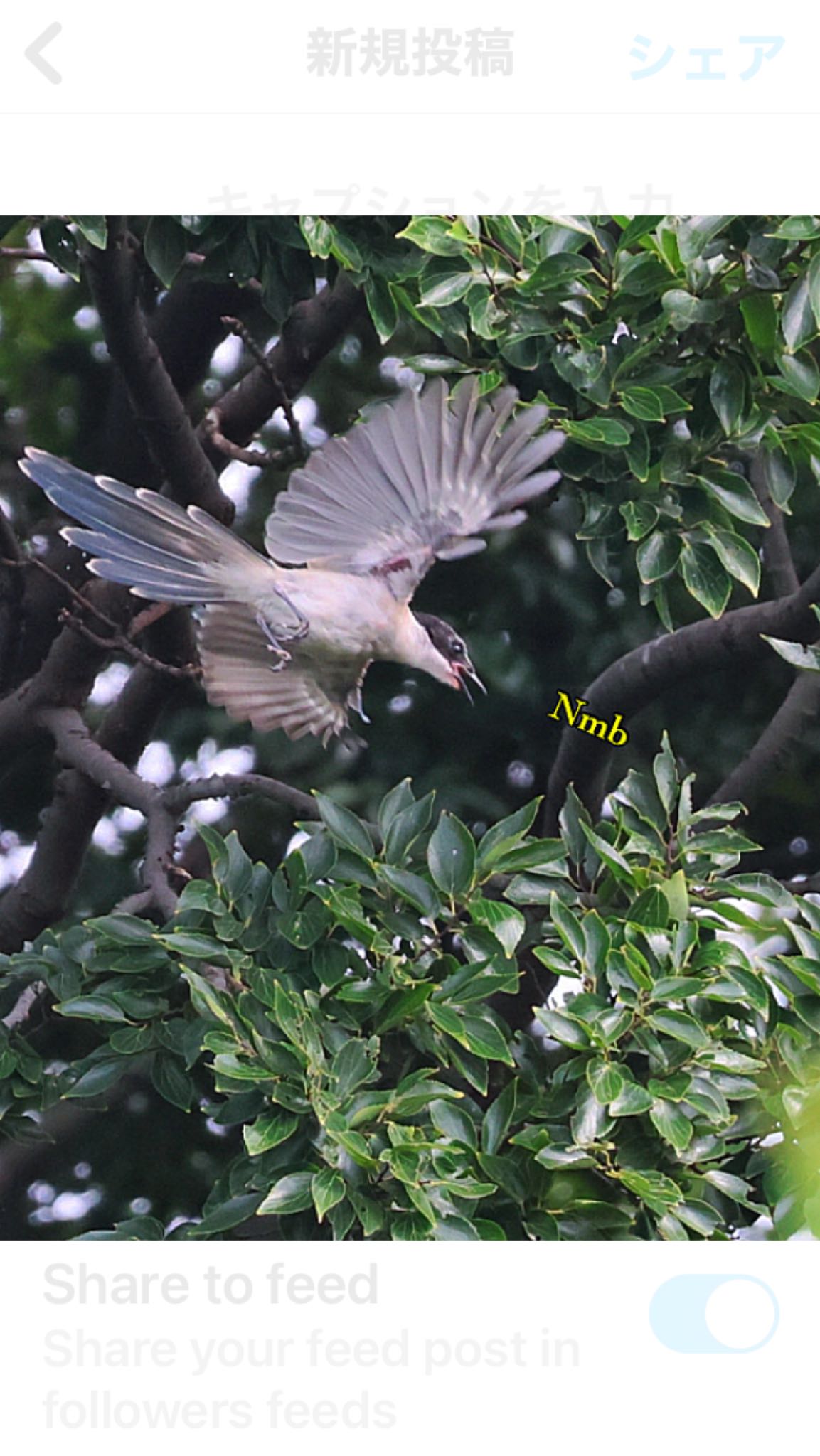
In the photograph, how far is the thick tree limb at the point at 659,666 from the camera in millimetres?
1055

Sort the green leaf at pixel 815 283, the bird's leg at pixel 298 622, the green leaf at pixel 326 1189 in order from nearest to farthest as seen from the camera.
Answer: the green leaf at pixel 326 1189 → the green leaf at pixel 815 283 → the bird's leg at pixel 298 622

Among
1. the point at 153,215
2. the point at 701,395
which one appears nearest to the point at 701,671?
the point at 701,395

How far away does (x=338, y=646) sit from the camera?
993mm

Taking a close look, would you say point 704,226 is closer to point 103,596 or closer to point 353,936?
point 353,936

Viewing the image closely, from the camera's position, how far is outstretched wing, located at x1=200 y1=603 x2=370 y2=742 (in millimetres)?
1012

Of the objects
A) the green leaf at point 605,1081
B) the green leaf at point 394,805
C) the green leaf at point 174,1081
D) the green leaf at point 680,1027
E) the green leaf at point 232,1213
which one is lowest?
the green leaf at point 174,1081

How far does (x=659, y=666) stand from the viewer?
1079 millimetres

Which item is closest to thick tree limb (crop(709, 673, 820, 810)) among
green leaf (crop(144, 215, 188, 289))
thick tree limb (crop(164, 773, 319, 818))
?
thick tree limb (crop(164, 773, 319, 818))

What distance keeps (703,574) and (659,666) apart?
150 millimetres

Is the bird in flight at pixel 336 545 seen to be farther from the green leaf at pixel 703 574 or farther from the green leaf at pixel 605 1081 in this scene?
the green leaf at pixel 605 1081

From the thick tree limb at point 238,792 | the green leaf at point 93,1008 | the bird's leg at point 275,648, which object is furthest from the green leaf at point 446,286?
the green leaf at point 93,1008

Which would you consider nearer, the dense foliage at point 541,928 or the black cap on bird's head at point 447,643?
the dense foliage at point 541,928

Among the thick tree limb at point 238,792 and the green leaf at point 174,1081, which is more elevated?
the thick tree limb at point 238,792

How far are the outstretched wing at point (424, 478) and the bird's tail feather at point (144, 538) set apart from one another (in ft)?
0.19
